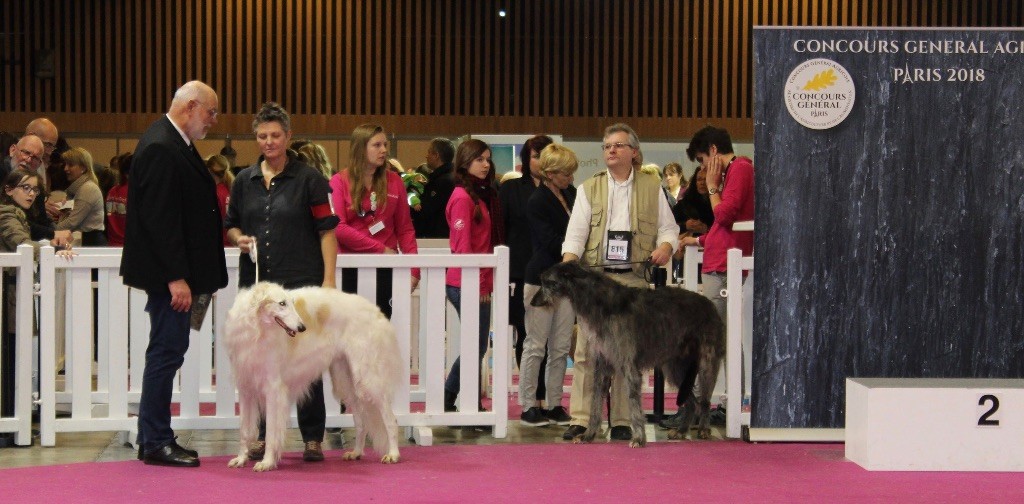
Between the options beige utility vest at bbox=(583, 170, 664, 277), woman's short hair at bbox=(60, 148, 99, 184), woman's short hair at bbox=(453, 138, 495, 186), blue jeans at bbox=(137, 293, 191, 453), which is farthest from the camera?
woman's short hair at bbox=(60, 148, 99, 184)

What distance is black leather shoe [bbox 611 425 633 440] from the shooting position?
5397 mm

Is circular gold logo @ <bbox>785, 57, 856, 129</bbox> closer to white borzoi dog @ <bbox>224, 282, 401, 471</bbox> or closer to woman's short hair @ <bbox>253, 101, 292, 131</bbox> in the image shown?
white borzoi dog @ <bbox>224, 282, 401, 471</bbox>

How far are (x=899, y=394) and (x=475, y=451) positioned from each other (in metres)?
1.70

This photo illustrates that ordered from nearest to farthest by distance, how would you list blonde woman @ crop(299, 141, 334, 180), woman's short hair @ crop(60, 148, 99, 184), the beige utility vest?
1. the beige utility vest
2. blonde woman @ crop(299, 141, 334, 180)
3. woman's short hair @ crop(60, 148, 99, 184)

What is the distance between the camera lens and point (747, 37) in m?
14.1

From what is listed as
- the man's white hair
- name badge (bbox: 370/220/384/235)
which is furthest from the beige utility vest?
the man's white hair

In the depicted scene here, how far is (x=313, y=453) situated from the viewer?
4805 millimetres

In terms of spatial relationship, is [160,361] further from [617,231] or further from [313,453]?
[617,231]

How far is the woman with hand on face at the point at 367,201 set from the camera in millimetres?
5414

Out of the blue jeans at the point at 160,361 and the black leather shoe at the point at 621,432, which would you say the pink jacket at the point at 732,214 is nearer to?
the black leather shoe at the point at 621,432

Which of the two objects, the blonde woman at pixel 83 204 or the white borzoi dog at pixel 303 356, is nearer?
the white borzoi dog at pixel 303 356

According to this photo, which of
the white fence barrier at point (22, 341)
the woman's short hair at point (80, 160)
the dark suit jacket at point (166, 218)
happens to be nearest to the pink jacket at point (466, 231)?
the dark suit jacket at point (166, 218)

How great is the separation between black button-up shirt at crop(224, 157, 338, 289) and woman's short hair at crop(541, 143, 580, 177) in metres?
1.28

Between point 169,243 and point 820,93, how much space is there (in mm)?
2664
